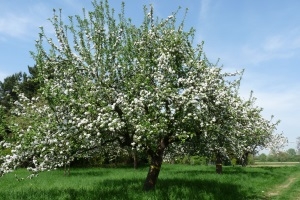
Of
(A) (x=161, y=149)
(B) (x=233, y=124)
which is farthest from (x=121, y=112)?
(B) (x=233, y=124)

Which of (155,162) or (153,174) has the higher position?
(155,162)

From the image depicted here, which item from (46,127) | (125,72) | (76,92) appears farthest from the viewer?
(125,72)

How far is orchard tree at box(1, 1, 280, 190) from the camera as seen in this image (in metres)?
13.4

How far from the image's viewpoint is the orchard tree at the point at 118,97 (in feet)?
44.1

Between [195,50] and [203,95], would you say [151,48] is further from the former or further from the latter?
[203,95]

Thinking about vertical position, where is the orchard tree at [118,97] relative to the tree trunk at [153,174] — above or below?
above

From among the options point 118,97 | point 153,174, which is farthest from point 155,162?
point 118,97

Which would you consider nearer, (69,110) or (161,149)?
(69,110)

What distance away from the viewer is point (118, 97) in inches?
583

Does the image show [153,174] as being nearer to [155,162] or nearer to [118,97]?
[155,162]

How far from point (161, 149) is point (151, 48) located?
17.9ft

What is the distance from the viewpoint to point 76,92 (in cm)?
1421

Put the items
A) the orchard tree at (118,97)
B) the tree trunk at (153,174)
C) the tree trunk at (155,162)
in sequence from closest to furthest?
1. the orchard tree at (118,97)
2. the tree trunk at (155,162)
3. the tree trunk at (153,174)

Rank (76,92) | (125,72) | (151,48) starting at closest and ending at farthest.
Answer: (76,92) → (125,72) → (151,48)
